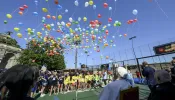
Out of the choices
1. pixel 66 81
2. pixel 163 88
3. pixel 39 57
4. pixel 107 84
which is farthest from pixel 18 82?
pixel 39 57

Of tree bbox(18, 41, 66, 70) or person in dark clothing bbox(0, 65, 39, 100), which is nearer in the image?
person in dark clothing bbox(0, 65, 39, 100)

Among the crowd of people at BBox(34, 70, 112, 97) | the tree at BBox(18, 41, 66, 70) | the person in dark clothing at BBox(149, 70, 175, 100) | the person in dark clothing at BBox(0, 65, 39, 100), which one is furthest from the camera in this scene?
the tree at BBox(18, 41, 66, 70)

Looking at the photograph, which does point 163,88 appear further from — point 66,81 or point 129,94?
point 66,81

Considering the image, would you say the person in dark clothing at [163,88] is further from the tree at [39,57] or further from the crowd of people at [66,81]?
the tree at [39,57]

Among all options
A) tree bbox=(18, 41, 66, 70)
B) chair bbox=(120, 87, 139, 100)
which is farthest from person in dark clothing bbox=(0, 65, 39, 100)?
tree bbox=(18, 41, 66, 70)

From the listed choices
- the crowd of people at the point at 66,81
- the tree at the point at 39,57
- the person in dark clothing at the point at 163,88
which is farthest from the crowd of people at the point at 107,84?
the tree at the point at 39,57

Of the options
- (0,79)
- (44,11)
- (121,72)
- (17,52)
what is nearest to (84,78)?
(44,11)

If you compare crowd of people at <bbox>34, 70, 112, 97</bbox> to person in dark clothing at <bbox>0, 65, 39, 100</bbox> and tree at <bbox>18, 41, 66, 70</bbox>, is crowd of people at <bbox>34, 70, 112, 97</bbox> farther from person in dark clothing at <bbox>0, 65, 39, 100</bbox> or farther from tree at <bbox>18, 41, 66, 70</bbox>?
tree at <bbox>18, 41, 66, 70</bbox>

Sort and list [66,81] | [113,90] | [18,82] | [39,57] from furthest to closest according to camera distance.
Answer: [39,57] < [66,81] < [113,90] < [18,82]

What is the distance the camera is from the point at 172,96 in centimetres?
228

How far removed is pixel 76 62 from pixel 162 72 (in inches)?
1270

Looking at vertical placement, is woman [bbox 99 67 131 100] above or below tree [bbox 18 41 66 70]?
below

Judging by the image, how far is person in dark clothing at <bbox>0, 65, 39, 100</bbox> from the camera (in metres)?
1.35

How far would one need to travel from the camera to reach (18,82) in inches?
53.4
